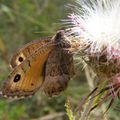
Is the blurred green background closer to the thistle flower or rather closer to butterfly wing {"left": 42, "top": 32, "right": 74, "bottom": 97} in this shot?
butterfly wing {"left": 42, "top": 32, "right": 74, "bottom": 97}

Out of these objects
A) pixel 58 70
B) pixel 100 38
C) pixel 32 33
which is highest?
pixel 32 33

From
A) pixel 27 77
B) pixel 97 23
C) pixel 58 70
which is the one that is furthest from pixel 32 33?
pixel 97 23

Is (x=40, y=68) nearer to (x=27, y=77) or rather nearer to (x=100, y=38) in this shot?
(x=27, y=77)

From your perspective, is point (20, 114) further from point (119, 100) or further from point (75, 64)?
point (119, 100)

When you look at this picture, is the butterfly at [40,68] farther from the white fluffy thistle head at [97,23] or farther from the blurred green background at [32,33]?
the blurred green background at [32,33]

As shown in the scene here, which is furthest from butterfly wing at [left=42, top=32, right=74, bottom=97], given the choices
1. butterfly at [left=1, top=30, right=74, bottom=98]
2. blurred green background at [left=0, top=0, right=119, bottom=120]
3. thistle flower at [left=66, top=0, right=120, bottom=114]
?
blurred green background at [left=0, top=0, right=119, bottom=120]
